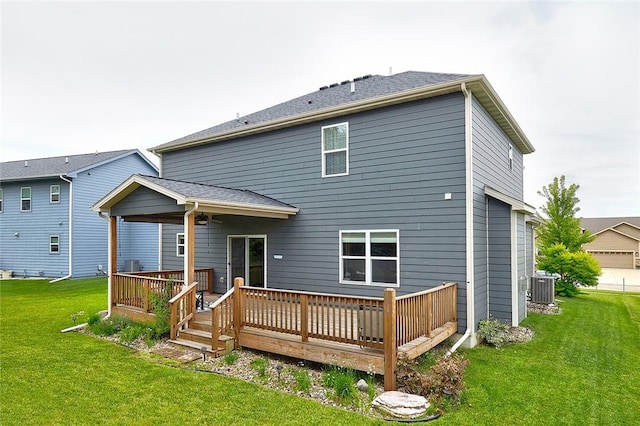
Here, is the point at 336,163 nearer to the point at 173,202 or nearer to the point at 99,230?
the point at 173,202

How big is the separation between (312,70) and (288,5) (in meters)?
5.14

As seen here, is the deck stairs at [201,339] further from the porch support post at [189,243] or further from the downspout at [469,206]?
the downspout at [469,206]

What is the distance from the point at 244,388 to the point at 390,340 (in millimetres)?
2230

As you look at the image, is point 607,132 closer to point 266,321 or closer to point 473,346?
point 473,346

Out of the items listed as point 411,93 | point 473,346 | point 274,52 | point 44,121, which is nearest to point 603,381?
point 473,346

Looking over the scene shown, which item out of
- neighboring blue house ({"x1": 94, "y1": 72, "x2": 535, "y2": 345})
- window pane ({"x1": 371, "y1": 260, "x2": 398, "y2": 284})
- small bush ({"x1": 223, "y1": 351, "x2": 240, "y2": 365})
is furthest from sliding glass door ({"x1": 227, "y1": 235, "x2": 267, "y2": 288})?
small bush ({"x1": 223, "y1": 351, "x2": 240, "y2": 365})

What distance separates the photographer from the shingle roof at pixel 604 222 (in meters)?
39.9

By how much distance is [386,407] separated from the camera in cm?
466

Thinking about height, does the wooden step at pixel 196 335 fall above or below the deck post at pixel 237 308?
below

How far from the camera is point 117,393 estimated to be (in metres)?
5.11

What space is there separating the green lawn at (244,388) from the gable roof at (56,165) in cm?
1351

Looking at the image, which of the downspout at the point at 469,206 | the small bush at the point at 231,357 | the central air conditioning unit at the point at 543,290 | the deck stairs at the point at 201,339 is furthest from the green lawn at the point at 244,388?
the central air conditioning unit at the point at 543,290

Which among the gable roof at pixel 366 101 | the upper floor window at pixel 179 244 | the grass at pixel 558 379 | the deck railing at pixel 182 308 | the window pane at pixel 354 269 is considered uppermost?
the gable roof at pixel 366 101

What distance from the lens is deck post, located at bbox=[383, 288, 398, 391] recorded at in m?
5.19
